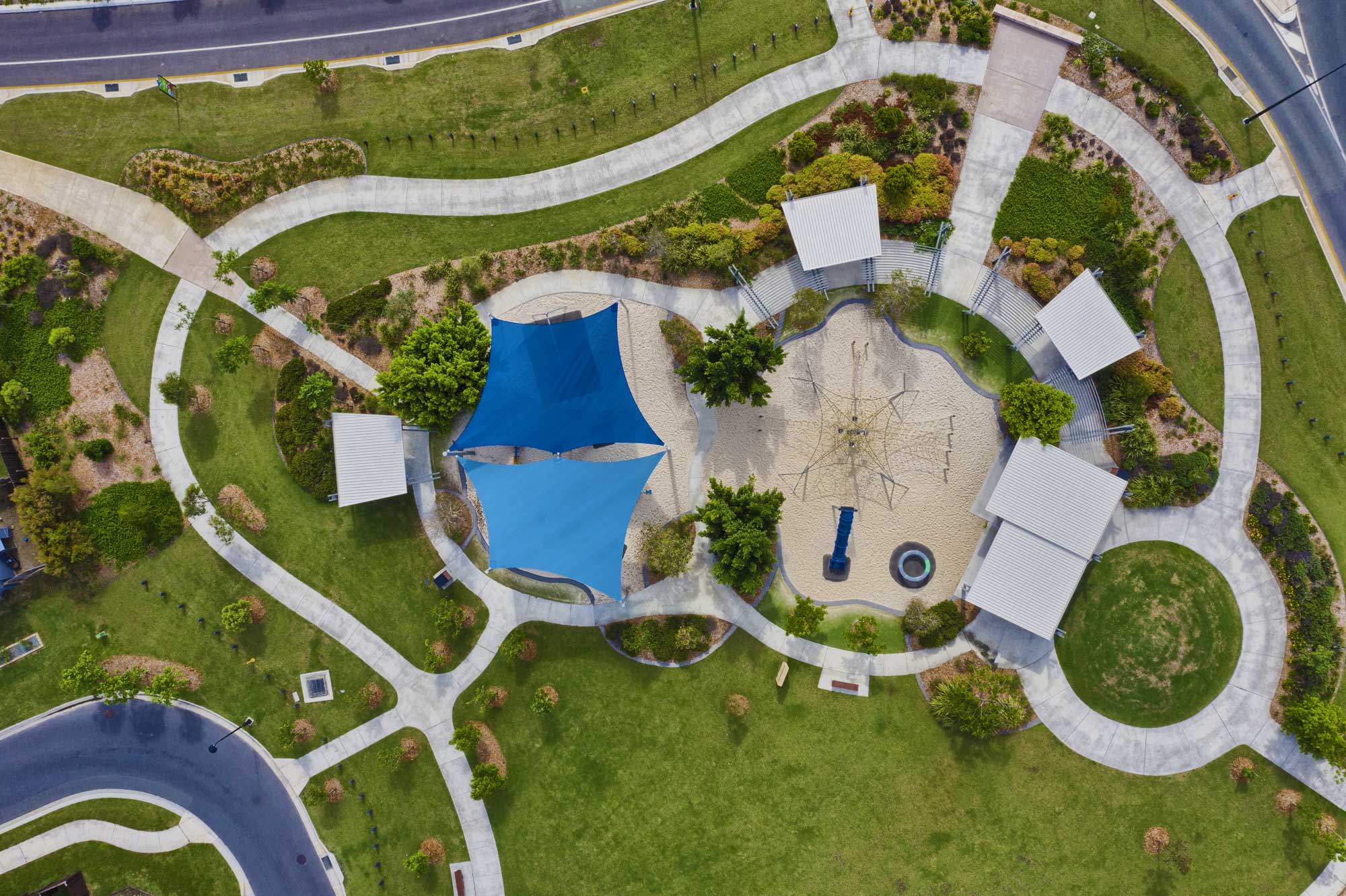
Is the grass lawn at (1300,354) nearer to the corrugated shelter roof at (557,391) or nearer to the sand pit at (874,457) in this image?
the sand pit at (874,457)

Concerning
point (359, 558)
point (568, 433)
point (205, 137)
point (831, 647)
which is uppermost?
point (205, 137)

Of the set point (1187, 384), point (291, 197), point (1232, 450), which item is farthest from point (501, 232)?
point (1232, 450)

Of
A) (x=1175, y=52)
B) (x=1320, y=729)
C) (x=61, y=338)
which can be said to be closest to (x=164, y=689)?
(x=61, y=338)

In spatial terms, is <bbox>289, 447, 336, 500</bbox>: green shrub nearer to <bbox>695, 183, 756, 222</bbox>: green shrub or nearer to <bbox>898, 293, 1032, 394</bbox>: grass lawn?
<bbox>695, 183, 756, 222</bbox>: green shrub

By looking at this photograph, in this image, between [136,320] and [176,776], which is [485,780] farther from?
[136,320]

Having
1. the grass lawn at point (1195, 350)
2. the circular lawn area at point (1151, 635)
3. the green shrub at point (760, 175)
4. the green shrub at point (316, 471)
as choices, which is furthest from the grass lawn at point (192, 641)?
the grass lawn at point (1195, 350)

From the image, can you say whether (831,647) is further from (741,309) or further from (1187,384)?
(1187,384)
